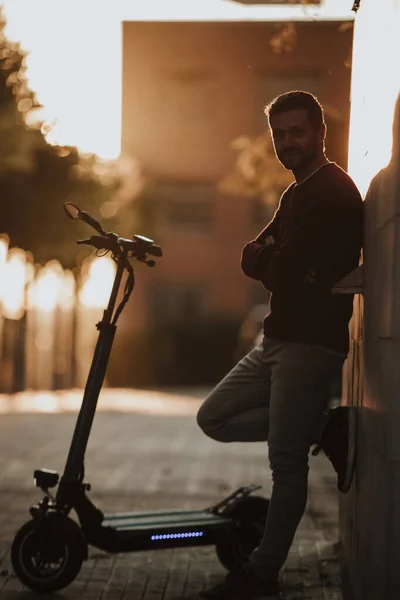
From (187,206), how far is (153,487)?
29375mm

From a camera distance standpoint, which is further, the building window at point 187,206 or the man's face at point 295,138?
the building window at point 187,206

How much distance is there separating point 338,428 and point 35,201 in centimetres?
1613

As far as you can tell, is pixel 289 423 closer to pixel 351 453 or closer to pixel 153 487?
pixel 351 453

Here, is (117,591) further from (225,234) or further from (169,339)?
(225,234)

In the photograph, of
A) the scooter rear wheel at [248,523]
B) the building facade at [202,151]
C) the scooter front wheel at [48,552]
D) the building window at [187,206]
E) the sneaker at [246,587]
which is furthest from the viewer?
the building window at [187,206]

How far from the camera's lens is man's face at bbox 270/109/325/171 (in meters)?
4.45

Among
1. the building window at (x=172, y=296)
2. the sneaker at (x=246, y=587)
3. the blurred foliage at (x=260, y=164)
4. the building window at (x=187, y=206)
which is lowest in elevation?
the sneaker at (x=246, y=587)

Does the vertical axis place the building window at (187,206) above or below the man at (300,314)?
above

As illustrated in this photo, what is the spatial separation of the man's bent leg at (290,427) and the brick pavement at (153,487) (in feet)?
1.20

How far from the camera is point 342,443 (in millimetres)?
4449

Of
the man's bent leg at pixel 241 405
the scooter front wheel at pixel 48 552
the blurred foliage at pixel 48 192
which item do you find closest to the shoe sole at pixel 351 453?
the man's bent leg at pixel 241 405

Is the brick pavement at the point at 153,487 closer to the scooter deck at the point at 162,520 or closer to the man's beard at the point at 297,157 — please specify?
the scooter deck at the point at 162,520

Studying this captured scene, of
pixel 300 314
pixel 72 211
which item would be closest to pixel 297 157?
pixel 300 314

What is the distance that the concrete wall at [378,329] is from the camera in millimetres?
3348
